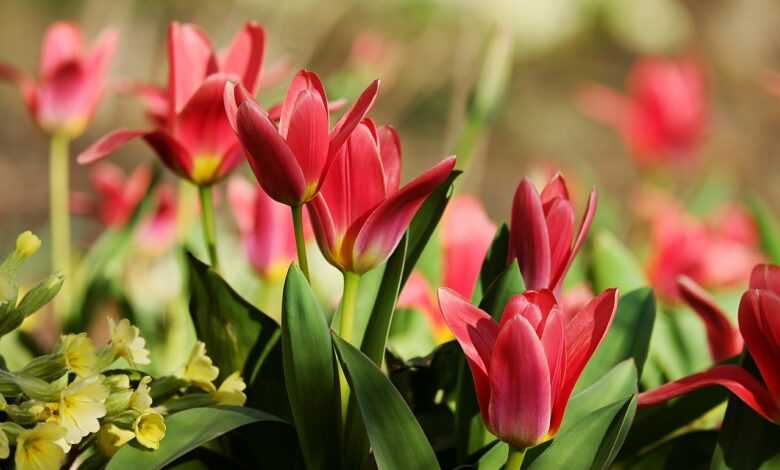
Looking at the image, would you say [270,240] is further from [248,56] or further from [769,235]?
[769,235]

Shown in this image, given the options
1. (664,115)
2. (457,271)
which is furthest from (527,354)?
(664,115)

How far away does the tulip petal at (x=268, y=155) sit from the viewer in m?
0.53

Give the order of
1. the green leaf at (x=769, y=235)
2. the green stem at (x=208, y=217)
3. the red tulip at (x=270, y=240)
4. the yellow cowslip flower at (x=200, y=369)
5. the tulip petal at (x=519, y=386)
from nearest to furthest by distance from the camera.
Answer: the tulip petal at (x=519, y=386)
the yellow cowslip flower at (x=200, y=369)
the green stem at (x=208, y=217)
the red tulip at (x=270, y=240)
the green leaf at (x=769, y=235)

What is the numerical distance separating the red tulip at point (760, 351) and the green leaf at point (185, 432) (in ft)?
0.78

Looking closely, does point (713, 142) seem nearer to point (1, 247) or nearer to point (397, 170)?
point (1, 247)

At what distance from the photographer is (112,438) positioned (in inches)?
22.6

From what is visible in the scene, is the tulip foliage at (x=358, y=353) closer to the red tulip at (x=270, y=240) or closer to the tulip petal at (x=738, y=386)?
the tulip petal at (x=738, y=386)

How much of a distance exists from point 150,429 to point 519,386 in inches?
7.4

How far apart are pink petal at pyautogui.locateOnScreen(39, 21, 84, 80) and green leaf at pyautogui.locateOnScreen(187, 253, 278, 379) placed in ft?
1.26

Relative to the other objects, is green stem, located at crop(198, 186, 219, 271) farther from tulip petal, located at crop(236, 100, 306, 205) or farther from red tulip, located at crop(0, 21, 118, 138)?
red tulip, located at crop(0, 21, 118, 138)

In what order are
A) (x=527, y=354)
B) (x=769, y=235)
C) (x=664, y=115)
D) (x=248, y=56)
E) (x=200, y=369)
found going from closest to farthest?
(x=527, y=354), (x=200, y=369), (x=248, y=56), (x=769, y=235), (x=664, y=115)

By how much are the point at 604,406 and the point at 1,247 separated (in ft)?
7.93

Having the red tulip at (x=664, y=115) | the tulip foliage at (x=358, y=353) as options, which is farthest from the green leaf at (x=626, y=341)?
the red tulip at (x=664, y=115)

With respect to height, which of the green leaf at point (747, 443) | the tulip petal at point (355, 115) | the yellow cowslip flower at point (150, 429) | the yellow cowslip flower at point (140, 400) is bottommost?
Answer: the green leaf at point (747, 443)
